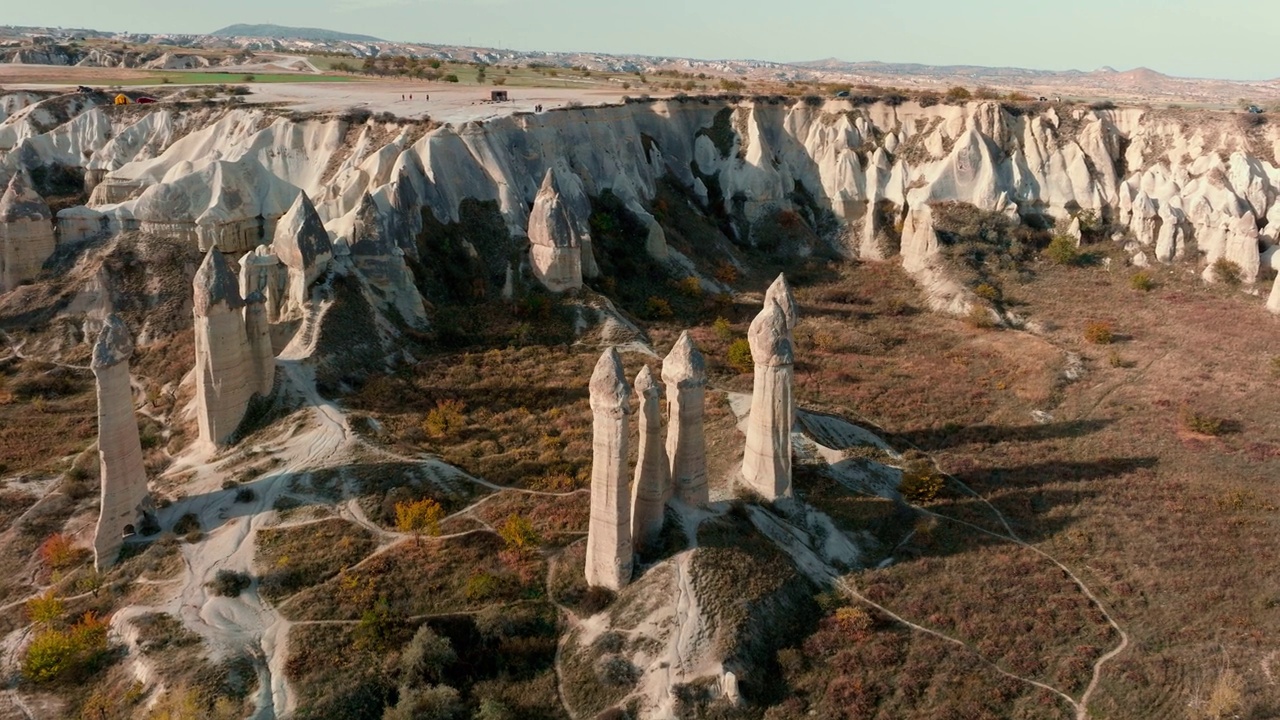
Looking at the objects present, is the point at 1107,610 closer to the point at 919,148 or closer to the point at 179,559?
the point at 179,559

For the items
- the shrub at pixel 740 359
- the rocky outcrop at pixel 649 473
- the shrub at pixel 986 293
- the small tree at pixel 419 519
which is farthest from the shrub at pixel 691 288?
the small tree at pixel 419 519

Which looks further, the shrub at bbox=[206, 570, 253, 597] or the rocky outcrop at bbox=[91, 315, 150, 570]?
the rocky outcrop at bbox=[91, 315, 150, 570]

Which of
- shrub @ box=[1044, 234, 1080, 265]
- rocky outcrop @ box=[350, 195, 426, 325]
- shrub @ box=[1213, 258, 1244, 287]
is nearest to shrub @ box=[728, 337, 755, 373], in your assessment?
rocky outcrop @ box=[350, 195, 426, 325]

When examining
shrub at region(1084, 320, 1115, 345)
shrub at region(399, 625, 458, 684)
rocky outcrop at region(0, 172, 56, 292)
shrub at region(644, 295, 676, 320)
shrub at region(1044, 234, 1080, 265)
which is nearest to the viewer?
shrub at region(399, 625, 458, 684)

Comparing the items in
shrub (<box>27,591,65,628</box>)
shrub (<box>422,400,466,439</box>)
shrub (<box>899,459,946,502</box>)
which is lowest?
shrub (<box>27,591,65,628</box>)

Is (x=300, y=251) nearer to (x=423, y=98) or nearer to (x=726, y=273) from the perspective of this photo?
(x=726, y=273)

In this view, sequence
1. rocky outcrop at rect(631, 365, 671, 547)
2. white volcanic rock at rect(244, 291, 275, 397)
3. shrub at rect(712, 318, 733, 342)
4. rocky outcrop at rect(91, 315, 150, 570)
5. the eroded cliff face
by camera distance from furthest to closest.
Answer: the eroded cliff face, shrub at rect(712, 318, 733, 342), white volcanic rock at rect(244, 291, 275, 397), rocky outcrop at rect(91, 315, 150, 570), rocky outcrop at rect(631, 365, 671, 547)

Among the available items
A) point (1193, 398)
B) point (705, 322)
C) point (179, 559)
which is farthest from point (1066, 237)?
point (179, 559)

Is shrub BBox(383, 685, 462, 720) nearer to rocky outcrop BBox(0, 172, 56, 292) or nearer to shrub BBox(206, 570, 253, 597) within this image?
shrub BBox(206, 570, 253, 597)
